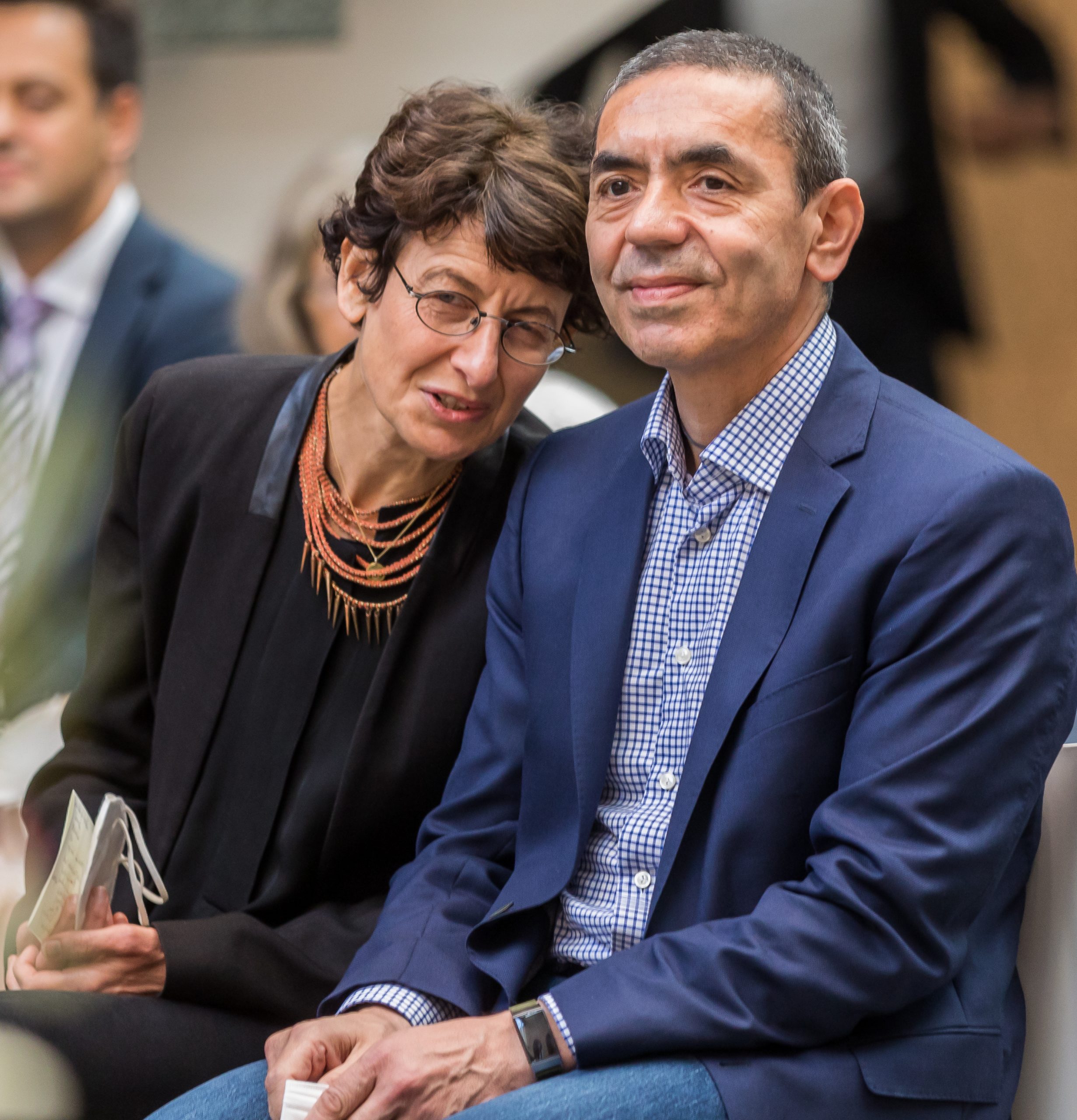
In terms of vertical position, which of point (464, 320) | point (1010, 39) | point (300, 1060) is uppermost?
point (1010, 39)

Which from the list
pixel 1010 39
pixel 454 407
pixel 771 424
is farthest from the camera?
pixel 1010 39

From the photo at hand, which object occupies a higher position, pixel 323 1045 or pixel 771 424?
pixel 771 424

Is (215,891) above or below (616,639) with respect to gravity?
below

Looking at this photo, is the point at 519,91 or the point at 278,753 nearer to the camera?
the point at 278,753

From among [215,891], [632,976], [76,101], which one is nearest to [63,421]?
[76,101]

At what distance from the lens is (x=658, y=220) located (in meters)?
1.45

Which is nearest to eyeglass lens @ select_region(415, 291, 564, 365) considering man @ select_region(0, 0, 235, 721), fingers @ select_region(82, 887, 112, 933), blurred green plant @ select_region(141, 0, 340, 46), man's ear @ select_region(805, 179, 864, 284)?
man's ear @ select_region(805, 179, 864, 284)

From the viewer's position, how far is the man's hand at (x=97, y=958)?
5.38 ft

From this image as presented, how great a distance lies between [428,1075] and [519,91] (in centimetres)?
268

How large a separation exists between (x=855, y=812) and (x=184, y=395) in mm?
1223

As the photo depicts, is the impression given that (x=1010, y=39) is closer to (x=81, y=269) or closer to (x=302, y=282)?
(x=302, y=282)

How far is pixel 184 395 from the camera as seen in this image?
2.01 meters

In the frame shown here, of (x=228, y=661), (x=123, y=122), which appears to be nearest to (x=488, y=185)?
(x=228, y=661)

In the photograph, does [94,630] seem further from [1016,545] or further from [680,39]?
[1016,545]
